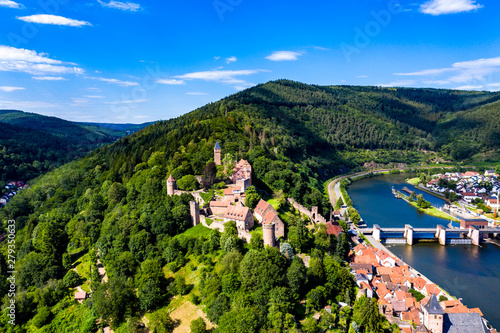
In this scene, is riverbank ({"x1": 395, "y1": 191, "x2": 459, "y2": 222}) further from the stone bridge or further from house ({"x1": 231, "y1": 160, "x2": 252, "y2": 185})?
house ({"x1": 231, "y1": 160, "x2": 252, "y2": 185})

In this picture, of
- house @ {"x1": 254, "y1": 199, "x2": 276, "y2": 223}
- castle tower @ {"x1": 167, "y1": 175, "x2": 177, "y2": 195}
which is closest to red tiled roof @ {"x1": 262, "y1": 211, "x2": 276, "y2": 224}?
house @ {"x1": 254, "y1": 199, "x2": 276, "y2": 223}

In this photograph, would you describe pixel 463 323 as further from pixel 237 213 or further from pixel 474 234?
pixel 474 234

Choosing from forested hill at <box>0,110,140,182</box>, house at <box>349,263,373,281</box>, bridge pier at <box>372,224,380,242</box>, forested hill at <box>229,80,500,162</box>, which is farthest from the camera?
forested hill at <box>229,80,500,162</box>

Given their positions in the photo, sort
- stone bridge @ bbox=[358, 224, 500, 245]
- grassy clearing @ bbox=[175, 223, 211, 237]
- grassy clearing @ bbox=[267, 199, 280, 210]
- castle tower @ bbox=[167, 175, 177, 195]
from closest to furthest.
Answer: grassy clearing @ bbox=[175, 223, 211, 237]
grassy clearing @ bbox=[267, 199, 280, 210]
castle tower @ bbox=[167, 175, 177, 195]
stone bridge @ bbox=[358, 224, 500, 245]

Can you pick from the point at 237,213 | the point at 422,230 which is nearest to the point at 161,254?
the point at 237,213

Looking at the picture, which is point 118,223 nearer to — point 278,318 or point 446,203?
point 278,318

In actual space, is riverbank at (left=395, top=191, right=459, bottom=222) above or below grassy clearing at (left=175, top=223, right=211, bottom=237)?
below

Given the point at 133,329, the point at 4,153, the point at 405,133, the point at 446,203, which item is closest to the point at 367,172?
the point at 446,203
